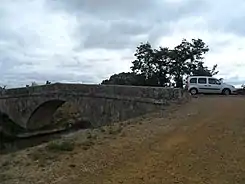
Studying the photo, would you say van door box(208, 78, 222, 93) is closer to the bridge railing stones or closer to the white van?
the white van

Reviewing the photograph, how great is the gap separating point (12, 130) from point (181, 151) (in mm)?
28872

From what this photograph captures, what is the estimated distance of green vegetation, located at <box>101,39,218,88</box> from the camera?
36.1 m

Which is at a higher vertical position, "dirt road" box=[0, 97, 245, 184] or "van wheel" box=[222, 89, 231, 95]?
"van wheel" box=[222, 89, 231, 95]

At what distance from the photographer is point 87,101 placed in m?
28.5

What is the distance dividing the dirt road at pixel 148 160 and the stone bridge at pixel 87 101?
930 cm

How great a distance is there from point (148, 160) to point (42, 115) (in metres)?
30.5

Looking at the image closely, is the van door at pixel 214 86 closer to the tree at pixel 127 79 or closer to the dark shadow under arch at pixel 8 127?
the tree at pixel 127 79

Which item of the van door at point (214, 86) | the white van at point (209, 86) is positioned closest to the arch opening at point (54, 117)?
the white van at point (209, 86)

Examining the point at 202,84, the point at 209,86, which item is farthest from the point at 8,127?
the point at 209,86

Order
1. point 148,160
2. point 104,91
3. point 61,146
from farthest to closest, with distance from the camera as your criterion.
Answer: point 104,91, point 61,146, point 148,160

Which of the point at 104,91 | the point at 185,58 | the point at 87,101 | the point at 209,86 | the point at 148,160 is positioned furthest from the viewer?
the point at 185,58

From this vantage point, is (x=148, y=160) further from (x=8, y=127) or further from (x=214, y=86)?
(x=8, y=127)

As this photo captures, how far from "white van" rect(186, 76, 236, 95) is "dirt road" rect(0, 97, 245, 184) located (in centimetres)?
1639

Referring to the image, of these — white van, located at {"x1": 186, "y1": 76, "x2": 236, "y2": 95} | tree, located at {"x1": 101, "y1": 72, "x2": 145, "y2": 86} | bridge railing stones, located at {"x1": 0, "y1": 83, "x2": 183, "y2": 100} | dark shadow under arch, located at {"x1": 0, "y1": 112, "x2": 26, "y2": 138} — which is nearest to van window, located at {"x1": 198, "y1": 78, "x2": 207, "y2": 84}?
white van, located at {"x1": 186, "y1": 76, "x2": 236, "y2": 95}
